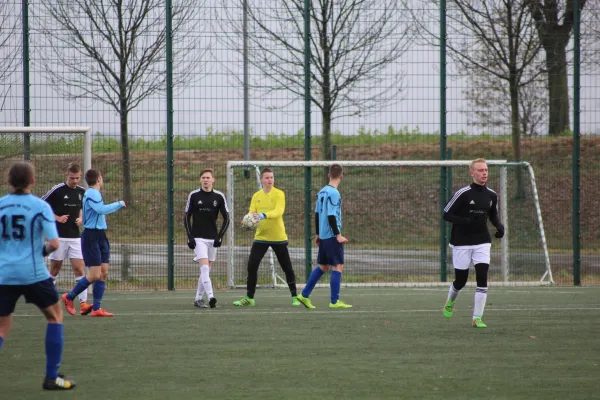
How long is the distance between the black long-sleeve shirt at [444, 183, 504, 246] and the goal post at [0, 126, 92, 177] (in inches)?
271

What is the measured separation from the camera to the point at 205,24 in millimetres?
15852

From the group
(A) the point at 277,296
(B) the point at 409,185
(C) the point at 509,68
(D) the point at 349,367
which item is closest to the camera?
(D) the point at 349,367

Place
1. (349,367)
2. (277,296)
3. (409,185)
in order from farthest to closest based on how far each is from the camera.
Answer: (409,185)
(277,296)
(349,367)

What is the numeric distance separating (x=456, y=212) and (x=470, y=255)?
0.56m

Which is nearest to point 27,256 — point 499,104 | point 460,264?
point 460,264

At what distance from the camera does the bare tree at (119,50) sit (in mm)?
15625

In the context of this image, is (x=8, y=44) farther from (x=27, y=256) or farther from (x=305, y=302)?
(x=27, y=256)

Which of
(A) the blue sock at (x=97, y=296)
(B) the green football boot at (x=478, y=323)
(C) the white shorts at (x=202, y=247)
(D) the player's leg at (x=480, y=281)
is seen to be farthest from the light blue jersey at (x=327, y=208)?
(A) the blue sock at (x=97, y=296)

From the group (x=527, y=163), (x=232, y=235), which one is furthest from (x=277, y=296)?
(x=527, y=163)

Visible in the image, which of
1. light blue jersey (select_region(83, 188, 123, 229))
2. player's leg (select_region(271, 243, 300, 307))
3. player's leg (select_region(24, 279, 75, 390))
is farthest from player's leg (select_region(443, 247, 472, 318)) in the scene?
player's leg (select_region(24, 279, 75, 390))

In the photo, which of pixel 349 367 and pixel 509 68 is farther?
pixel 509 68

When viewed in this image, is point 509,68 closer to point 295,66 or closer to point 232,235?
point 295,66

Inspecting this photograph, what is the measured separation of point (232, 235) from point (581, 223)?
22.8 ft

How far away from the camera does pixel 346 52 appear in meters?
16.4
